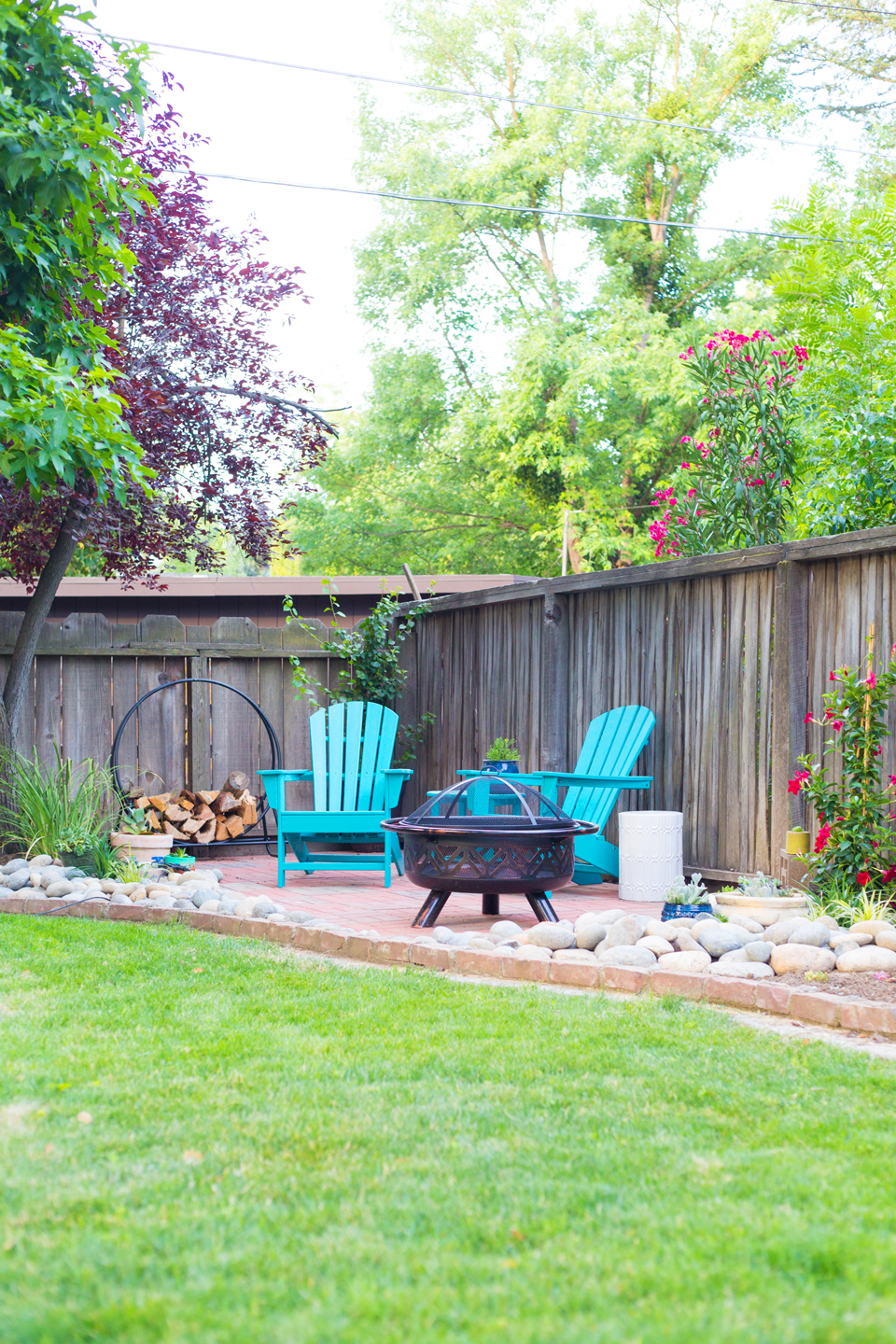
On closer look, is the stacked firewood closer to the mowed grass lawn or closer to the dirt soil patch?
the mowed grass lawn

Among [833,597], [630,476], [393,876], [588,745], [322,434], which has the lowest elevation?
[393,876]

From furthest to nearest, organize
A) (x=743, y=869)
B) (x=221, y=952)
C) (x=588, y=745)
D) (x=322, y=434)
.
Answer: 1. (x=322, y=434)
2. (x=588, y=745)
3. (x=743, y=869)
4. (x=221, y=952)

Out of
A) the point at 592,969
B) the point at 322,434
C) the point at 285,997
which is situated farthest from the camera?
the point at 322,434

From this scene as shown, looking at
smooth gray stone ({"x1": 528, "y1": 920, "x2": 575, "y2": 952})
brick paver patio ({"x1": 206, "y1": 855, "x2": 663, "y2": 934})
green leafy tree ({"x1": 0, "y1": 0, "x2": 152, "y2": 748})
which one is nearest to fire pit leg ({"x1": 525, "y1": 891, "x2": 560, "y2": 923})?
brick paver patio ({"x1": 206, "y1": 855, "x2": 663, "y2": 934})

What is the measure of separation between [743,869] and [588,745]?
43.5 inches

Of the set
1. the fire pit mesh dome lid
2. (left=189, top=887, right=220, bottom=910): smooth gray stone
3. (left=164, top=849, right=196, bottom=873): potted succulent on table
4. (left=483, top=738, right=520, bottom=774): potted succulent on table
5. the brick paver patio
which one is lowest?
the brick paver patio

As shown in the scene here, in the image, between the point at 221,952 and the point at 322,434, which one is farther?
the point at 322,434

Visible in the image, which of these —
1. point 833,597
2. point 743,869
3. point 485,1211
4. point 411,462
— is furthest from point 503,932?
point 411,462

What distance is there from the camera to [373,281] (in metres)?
17.9

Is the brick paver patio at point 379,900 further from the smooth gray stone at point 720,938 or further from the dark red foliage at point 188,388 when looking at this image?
Result: the dark red foliage at point 188,388

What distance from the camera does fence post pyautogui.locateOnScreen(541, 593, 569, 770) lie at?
20.5 feet

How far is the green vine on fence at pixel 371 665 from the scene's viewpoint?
7633 mm

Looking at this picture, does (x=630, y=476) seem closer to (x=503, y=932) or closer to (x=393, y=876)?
(x=393, y=876)

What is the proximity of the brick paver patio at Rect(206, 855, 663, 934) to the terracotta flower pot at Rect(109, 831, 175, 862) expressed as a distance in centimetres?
37
